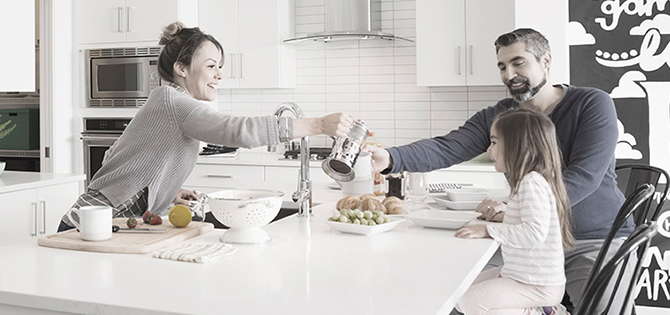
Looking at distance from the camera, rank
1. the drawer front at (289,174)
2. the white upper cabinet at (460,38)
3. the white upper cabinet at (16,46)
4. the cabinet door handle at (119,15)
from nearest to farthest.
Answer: the white upper cabinet at (16,46)
the white upper cabinet at (460,38)
the drawer front at (289,174)
the cabinet door handle at (119,15)

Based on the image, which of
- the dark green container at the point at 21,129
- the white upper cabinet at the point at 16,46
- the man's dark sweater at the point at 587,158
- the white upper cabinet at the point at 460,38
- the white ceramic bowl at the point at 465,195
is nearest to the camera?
the man's dark sweater at the point at 587,158

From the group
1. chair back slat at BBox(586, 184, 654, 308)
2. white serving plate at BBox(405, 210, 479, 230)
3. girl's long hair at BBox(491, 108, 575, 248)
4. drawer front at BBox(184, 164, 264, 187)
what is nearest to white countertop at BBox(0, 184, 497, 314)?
white serving plate at BBox(405, 210, 479, 230)

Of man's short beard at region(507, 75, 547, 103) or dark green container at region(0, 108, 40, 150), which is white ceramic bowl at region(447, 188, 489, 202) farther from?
dark green container at region(0, 108, 40, 150)

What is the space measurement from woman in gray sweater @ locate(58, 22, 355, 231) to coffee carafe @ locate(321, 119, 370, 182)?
0.14 m

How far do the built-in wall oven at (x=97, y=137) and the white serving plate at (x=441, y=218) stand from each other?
3318mm

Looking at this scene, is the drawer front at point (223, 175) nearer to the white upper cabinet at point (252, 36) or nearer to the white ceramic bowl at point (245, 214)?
the white upper cabinet at point (252, 36)

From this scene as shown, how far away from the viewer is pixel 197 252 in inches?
62.8

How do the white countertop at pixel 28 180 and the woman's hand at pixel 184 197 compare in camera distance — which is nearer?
the woman's hand at pixel 184 197

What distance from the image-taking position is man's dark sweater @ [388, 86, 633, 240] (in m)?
2.24

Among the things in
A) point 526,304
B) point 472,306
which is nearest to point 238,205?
point 472,306

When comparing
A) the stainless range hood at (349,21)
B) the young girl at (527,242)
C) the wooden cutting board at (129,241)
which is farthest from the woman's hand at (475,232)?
the stainless range hood at (349,21)

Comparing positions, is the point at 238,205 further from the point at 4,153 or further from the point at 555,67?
the point at 4,153

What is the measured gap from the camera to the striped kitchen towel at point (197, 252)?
5.07 feet

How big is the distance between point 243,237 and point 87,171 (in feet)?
11.7
